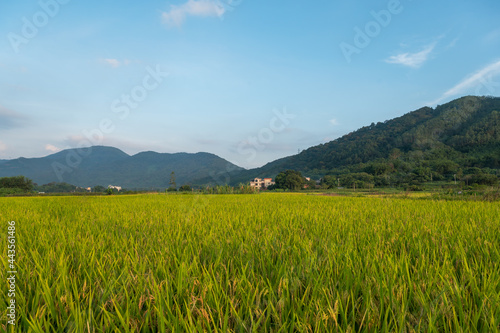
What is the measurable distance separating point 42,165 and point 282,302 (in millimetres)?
162469

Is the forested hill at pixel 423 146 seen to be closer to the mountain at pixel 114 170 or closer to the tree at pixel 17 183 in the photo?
the mountain at pixel 114 170

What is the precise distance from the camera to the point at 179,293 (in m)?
1.15

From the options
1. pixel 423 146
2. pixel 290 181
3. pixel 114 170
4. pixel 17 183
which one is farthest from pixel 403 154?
pixel 114 170

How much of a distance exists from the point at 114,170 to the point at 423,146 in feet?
575

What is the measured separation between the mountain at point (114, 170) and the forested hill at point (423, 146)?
37884 millimetres

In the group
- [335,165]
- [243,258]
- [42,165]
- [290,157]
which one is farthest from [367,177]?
[42,165]

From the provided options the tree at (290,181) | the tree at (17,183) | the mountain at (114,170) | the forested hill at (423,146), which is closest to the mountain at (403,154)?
the forested hill at (423,146)

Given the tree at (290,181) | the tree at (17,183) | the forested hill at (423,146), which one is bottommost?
the tree at (290,181)

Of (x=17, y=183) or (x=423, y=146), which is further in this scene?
(x=423, y=146)

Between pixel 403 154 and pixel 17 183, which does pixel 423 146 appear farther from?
pixel 17 183

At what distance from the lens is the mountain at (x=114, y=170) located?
11438cm

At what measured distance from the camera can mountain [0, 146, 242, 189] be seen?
4503 inches

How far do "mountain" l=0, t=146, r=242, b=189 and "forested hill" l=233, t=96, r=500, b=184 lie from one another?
37884 mm

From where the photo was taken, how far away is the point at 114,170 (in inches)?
6708
